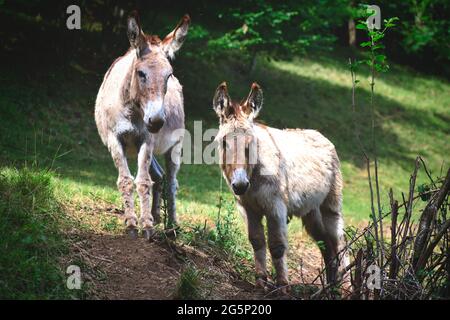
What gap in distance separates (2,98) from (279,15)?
260 inches

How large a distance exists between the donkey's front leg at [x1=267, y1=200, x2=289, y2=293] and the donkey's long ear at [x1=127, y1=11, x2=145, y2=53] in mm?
2224

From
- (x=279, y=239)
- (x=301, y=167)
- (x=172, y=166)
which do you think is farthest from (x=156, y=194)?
(x=279, y=239)

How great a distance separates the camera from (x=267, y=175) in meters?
6.79

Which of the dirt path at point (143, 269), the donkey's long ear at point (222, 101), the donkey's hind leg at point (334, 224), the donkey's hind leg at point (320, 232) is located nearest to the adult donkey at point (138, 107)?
the dirt path at point (143, 269)

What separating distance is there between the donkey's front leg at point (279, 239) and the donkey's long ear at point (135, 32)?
2224mm

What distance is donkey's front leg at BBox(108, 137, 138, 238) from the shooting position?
6879mm

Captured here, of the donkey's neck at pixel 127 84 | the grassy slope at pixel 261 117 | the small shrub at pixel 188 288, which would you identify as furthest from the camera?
the grassy slope at pixel 261 117

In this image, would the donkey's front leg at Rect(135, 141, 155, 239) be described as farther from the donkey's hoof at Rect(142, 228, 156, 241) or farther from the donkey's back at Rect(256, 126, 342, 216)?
the donkey's back at Rect(256, 126, 342, 216)

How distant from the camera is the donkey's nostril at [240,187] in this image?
615 centimetres

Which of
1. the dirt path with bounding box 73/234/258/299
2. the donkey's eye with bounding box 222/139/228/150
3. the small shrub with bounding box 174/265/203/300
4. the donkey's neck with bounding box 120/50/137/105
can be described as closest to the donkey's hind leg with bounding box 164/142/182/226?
the dirt path with bounding box 73/234/258/299

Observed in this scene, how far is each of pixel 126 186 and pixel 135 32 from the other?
164 cm

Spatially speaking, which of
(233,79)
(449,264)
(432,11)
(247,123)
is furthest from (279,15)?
(449,264)

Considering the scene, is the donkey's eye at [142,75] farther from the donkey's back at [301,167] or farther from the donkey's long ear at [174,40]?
the donkey's back at [301,167]

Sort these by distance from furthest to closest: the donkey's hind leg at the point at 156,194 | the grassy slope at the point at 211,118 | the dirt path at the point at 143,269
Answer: the grassy slope at the point at 211,118 < the donkey's hind leg at the point at 156,194 < the dirt path at the point at 143,269
